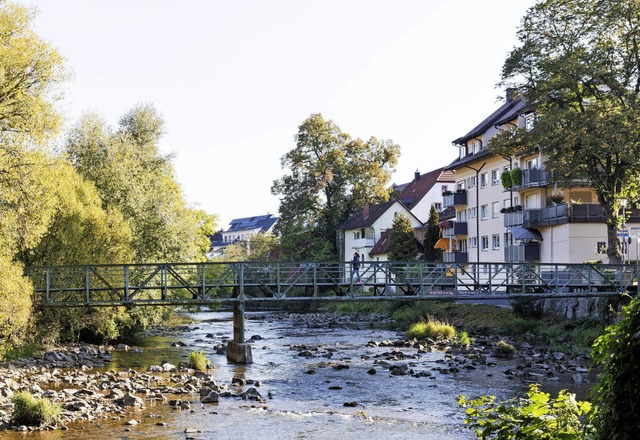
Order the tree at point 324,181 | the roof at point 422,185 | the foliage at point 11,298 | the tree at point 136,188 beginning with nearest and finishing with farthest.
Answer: the foliage at point 11,298, the tree at point 136,188, the tree at point 324,181, the roof at point 422,185

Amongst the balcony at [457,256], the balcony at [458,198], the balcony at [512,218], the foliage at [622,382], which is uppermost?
the balcony at [458,198]

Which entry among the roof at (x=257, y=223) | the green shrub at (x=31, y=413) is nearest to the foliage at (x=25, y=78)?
the green shrub at (x=31, y=413)

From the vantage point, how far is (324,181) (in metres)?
75.1

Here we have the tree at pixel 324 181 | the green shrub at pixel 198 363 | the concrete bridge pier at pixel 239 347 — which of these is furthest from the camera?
the tree at pixel 324 181

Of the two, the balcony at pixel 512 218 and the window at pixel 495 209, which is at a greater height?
the window at pixel 495 209

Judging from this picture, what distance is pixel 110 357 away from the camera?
102 feet

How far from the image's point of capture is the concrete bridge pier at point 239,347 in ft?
99.3

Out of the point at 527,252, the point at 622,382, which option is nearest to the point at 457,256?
the point at 527,252

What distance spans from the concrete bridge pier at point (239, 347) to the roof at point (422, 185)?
49975 mm

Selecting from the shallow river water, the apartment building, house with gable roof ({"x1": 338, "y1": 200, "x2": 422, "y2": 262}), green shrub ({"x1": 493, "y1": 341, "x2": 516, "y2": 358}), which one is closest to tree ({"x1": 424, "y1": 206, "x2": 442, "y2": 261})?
the apartment building

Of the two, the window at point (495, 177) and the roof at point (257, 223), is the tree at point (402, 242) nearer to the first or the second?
the window at point (495, 177)

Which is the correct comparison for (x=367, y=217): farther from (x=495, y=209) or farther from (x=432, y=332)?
(x=432, y=332)

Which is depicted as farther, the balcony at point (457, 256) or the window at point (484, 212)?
the balcony at point (457, 256)

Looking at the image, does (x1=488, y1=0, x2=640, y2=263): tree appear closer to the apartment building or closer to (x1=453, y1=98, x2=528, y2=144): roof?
the apartment building
